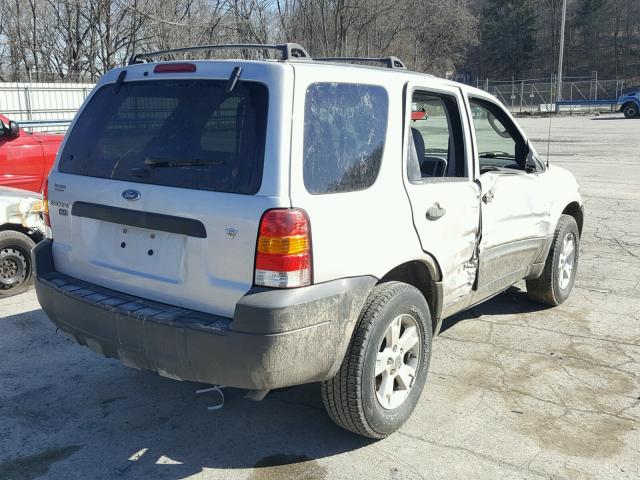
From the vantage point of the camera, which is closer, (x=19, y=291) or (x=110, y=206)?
(x=110, y=206)

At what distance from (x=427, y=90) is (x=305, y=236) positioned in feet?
4.84

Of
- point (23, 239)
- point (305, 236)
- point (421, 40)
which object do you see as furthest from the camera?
point (421, 40)

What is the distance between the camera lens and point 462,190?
163 inches

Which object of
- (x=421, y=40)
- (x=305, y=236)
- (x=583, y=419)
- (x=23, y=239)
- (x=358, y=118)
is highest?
(x=421, y=40)

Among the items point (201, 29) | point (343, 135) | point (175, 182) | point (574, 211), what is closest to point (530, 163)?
point (574, 211)

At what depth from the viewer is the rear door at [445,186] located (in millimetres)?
3701

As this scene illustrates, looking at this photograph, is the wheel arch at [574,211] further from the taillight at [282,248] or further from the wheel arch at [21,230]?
the wheel arch at [21,230]

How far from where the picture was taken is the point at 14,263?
6.29 meters

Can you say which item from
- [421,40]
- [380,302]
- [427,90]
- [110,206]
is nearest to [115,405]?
[110,206]

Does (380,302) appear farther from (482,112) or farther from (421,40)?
(421,40)

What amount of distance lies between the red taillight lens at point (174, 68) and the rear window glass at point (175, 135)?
59 millimetres

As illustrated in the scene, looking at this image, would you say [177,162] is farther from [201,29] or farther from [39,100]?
[201,29]

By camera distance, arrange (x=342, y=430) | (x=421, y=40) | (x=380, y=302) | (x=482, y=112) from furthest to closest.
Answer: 1. (x=421, y=40)
2. (x=482, y=112)
3. (x=342, y=430)
4. (x=380, y=302)

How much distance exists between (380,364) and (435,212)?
3.07ft
